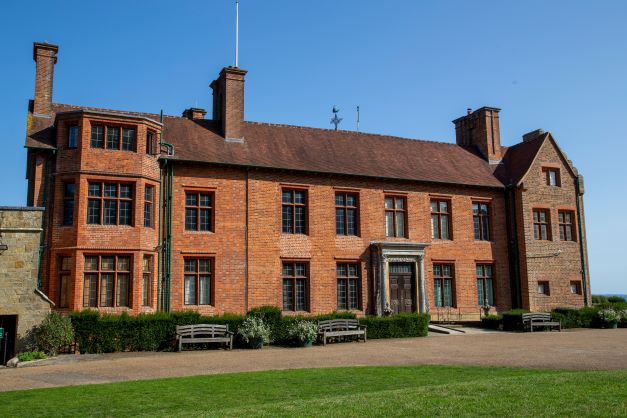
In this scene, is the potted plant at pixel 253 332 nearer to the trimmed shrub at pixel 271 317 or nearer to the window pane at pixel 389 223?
the trimmed shrub at pixel 271 317

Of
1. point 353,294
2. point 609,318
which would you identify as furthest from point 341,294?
point 609,318

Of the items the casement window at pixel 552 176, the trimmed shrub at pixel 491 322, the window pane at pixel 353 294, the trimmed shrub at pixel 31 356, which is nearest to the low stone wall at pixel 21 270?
the trimmed shrub at pixel 31 356

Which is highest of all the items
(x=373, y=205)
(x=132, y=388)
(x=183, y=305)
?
(x=373, y=205)

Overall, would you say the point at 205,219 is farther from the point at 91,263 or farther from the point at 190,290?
the point at 91,263

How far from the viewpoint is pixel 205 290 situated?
2377 centimetres

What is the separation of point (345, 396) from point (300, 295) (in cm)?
1556

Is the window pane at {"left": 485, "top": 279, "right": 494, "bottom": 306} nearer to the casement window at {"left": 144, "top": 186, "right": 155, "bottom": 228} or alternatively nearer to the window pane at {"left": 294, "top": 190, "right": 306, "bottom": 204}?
the window pane at {"left": 294, "top": 190, "right": 306, "bottom": 204}

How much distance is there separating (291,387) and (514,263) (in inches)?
848

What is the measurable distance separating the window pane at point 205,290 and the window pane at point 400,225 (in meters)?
9.50

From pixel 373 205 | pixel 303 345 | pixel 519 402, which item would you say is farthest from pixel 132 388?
pixel 373 205

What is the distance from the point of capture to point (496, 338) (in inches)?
862

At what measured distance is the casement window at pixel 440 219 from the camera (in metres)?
29.0

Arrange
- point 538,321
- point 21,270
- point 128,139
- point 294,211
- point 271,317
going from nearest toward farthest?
point 21,270, point 271,317, point 128,139, point 538,321, point 294,211

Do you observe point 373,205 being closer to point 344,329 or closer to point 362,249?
point 362,249
